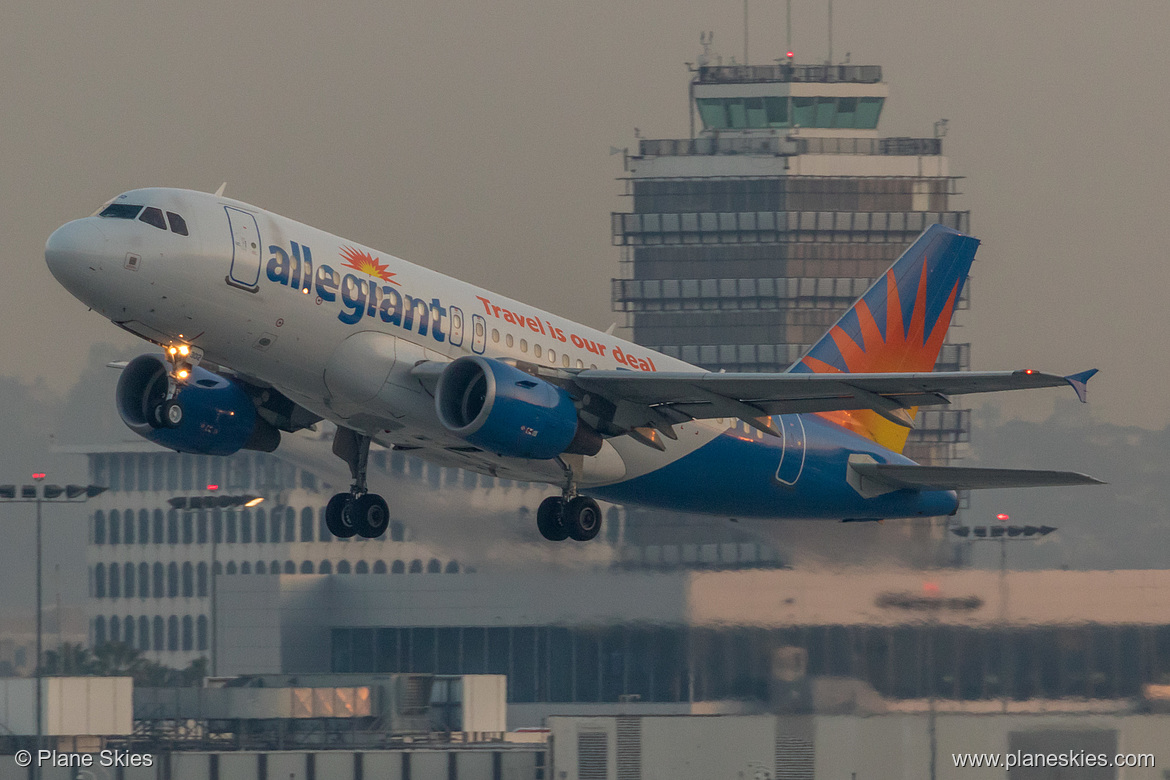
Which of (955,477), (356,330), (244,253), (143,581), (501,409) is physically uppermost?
(244,253)

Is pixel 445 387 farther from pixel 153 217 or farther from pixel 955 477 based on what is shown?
pixel 955 477

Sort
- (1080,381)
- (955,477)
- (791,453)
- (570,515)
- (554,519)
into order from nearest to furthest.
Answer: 1. (1080,381)
2. (570,515)
3. (554,519)
4. (955,477)
5. (791,453)

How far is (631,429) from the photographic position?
34.7 m

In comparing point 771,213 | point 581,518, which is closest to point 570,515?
point 581,518

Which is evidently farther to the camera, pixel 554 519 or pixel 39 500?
pixel 39 500

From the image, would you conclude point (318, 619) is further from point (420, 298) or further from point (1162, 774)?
point (420, 298)

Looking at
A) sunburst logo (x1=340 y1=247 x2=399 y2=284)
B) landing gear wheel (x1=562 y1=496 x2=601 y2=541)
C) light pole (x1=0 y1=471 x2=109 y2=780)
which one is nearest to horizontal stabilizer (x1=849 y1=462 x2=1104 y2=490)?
landing gear wheel (x1=562 y1=496 x2=601 y2=541)

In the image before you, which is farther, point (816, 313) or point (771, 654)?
point (816, 313)

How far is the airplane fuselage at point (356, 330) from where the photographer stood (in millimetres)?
29781

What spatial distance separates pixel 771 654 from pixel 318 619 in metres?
35.3

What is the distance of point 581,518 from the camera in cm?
3497

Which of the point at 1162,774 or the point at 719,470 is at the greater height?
the point at 719,470

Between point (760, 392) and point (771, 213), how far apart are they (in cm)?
13342

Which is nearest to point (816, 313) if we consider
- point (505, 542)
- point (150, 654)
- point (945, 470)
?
point (150, 654)
